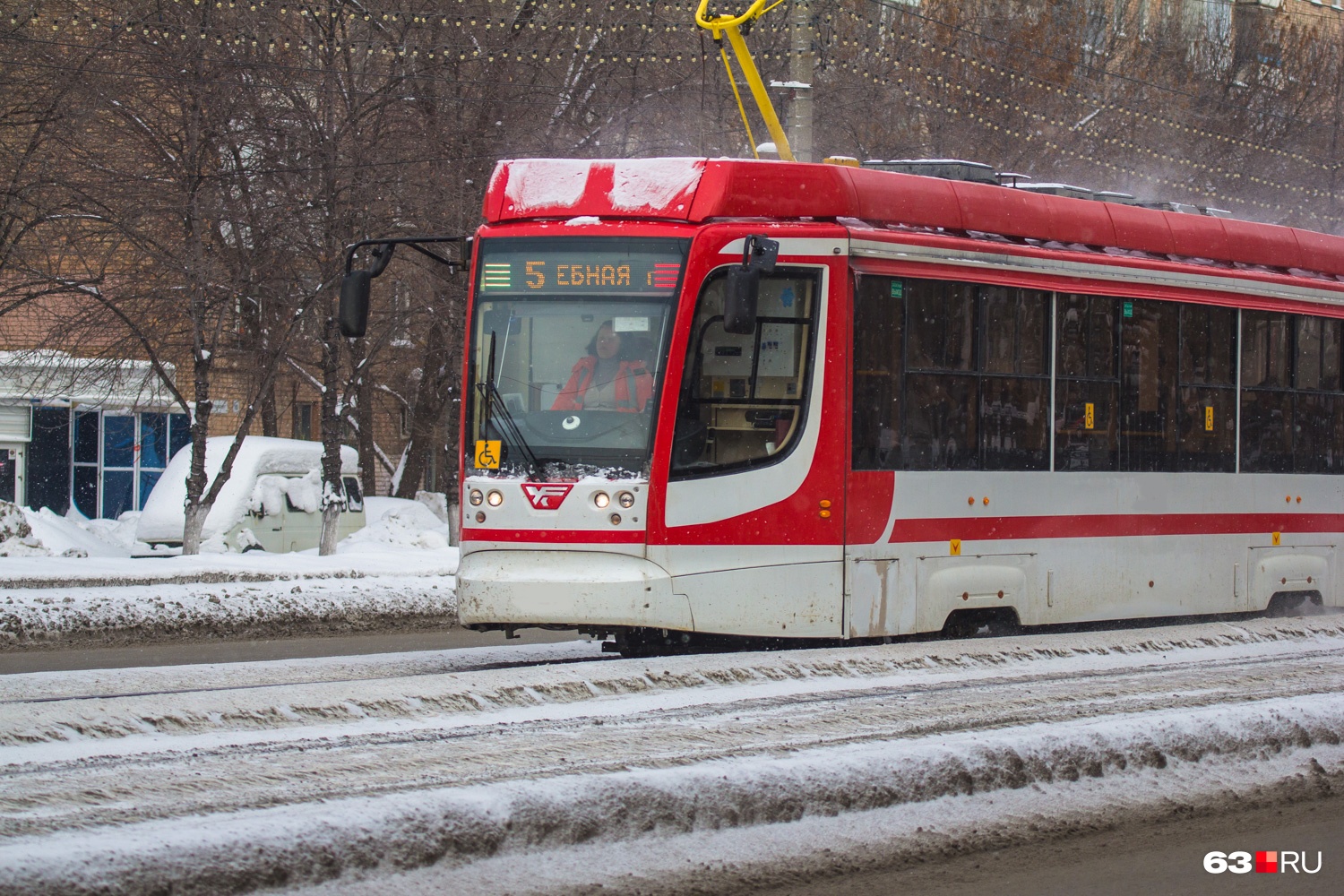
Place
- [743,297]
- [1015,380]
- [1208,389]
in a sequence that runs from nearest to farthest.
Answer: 1. [743,297]
2. [1015,380]
3. [1208,389]

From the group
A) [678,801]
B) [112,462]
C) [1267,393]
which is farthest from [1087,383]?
[112,462]

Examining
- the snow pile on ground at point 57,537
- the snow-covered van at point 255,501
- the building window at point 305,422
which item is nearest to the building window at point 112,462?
the snow pile on ground at point 57,537

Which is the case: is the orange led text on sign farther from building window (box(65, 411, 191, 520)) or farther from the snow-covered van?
building window (box(65, 411, 191, 520))

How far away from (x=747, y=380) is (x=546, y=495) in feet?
4.76

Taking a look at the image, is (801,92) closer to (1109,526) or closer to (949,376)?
(949,376)

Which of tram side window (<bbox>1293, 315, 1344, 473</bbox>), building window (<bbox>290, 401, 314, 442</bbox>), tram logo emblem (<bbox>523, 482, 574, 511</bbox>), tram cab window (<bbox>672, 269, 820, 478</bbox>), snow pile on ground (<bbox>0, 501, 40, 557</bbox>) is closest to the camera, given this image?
tram logo emblem (<bbox>523, 482, 574, 511</bbox>)

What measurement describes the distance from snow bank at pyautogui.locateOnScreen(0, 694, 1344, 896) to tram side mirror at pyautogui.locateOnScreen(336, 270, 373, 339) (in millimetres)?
5137

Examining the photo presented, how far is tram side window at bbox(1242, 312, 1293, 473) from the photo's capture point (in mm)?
12625

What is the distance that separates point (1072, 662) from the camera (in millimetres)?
9672

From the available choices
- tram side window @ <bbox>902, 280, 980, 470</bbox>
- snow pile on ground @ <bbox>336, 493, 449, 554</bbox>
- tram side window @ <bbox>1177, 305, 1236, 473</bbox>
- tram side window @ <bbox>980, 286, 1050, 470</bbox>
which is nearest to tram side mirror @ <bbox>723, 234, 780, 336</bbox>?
tram side window @ <bbox>902, 280, 980, 470</bbox>

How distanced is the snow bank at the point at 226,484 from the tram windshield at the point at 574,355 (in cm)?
1356

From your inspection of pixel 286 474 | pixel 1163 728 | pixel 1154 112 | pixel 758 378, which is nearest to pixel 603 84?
pixel 286 474

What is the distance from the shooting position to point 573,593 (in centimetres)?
933

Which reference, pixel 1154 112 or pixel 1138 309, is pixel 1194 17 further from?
pixel 1138 309
